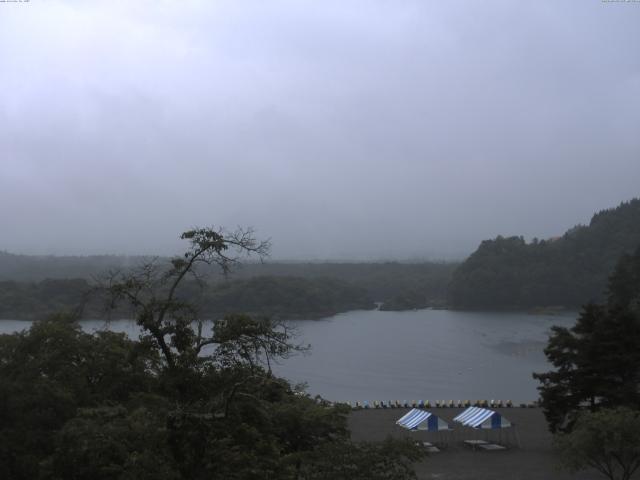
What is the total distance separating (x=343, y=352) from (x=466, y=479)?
58.1 ft

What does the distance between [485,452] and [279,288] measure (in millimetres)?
27610

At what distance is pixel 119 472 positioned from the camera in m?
3.69

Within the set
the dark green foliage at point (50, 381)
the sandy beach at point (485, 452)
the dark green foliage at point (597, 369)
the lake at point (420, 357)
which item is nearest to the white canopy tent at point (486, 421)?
the sandy beach at point (485, 452)

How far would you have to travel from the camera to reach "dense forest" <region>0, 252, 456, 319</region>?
30000 mm

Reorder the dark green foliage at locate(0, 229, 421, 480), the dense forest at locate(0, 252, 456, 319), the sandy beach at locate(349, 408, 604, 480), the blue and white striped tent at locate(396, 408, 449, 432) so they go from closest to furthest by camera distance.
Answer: the dark green foliage at locate(0, 229, 421, 480)
the sandy beach at locate(349, 408, 604, 480)
the blue and white striped tent at locate(396, 408, 449, 432)
the dense forest at locate(0, 252, 456, 319)

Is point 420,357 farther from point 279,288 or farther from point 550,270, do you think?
point 550,270

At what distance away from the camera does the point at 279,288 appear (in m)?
37.5

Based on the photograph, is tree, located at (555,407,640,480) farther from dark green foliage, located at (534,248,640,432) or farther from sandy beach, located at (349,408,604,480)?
dark green foliage, located at (534,248,640,432)

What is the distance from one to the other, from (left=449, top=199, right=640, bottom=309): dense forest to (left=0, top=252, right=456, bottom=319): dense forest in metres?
4.66

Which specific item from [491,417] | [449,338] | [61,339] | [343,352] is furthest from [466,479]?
[449,338]

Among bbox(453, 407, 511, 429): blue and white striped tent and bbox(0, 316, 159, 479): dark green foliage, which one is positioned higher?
bbox(0, 316, 159, 479): dark green foliage

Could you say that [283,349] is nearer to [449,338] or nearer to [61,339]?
[61,339]

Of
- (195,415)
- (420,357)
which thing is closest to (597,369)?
(195,415)

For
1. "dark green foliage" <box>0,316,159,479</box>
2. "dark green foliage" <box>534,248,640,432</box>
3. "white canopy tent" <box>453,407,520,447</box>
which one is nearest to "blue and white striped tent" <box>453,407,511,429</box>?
"white canopy tent" <box>453,407,520,447</box>
